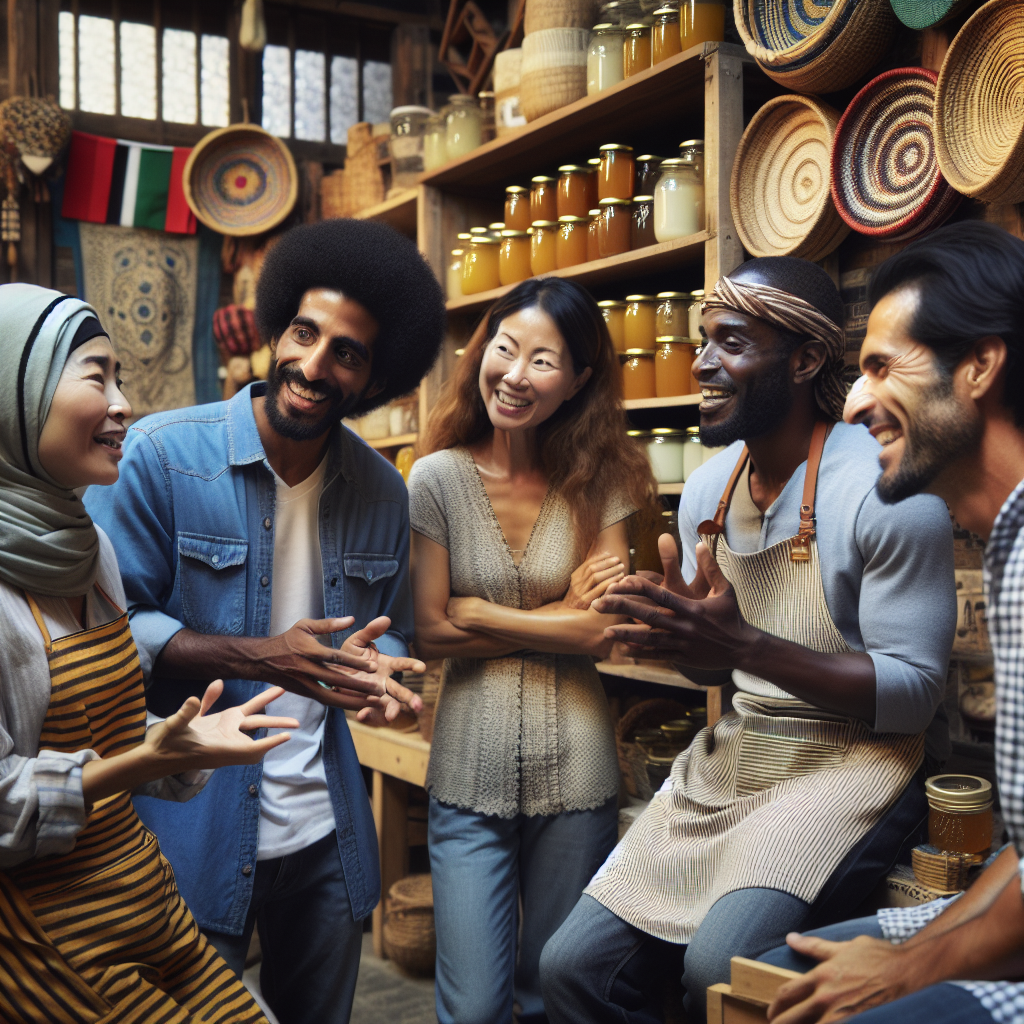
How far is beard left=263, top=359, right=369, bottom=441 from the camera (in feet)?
6.40

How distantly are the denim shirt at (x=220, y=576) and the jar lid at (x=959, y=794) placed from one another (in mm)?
1007

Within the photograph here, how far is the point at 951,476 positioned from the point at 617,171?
6.13 ft

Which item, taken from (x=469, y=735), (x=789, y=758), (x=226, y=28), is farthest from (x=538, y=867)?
(x=226, y=28)

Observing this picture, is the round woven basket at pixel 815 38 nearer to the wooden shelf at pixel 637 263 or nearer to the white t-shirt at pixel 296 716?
the wooden shelf at pixel 637 263

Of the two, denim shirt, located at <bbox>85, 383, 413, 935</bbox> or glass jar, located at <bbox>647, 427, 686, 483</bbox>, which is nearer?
denim shirt, located at <bbox>85, 383, 413, 935</bbox>

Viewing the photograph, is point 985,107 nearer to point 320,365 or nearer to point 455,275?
point 320,365

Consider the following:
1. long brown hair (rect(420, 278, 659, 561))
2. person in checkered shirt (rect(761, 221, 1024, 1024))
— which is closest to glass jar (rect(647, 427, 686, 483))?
long brown hair (rect(420, 278, 659, 561))

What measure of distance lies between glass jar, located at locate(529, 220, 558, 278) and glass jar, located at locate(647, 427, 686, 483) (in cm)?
66

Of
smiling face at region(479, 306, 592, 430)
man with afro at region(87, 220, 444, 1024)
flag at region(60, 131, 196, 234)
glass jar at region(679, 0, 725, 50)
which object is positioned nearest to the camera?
man with afro at region(87, 220, 444, 1024)

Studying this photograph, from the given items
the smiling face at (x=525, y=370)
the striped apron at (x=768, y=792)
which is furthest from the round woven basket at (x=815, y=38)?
the striped apron at (x=768, y=792)

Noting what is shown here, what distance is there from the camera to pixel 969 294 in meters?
1.40

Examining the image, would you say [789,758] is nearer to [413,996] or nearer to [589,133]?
[413,996]

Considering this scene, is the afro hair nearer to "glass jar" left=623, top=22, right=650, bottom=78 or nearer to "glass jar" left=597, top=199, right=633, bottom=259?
"glass jar" left=597, top=199, right=633, bottom=259

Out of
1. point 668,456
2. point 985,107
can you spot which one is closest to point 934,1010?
point 985,107
